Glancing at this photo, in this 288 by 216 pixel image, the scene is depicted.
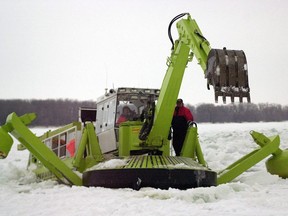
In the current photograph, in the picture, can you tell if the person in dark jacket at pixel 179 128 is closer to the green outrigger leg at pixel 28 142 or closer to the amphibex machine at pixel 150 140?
the amphibex machine at pixel 150 140

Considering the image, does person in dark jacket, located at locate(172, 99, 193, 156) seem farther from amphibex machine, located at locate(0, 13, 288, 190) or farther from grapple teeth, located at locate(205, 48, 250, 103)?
grapple teeth, located at locate(205, 48, 250, 103)

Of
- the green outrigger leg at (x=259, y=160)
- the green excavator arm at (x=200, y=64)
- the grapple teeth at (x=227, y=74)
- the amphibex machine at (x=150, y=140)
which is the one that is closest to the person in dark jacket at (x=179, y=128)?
the amphibex machine at (x=150, y=140)

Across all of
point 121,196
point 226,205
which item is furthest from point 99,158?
point 226,205

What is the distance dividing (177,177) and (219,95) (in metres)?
1.41

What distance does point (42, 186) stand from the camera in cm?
744

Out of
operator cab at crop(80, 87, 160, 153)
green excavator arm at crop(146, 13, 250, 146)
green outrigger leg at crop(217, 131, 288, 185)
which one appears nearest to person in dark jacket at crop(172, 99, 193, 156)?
operator cab at crop(80, 87, 160, 153)

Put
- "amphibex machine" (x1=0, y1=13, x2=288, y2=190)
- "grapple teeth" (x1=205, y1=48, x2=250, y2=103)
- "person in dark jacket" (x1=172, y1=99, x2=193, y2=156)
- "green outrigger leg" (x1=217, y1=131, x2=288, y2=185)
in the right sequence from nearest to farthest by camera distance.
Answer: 1. "grapple teeth" (x1=205, y1=48, x2=250, y2=103)
2. "amphibex machine" (x1=0, y1=13, x2=288, y2=190)
3. "green outrigger leg" (x1=217, y1=131, x2=288, y2=185)
4. "person in dark jacket" (x1=172, y1=99, x2=193, y2=156)

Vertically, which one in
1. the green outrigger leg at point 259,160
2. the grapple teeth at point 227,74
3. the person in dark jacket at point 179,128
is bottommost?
the green outrigger leg at point 259,160

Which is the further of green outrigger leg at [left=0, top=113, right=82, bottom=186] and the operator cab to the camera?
the operator cab

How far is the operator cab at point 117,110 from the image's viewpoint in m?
8.35

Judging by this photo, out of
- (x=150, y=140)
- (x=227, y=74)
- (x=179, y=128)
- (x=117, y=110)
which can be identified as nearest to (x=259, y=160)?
(x=179, y=128)

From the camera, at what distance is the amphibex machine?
6.03 m

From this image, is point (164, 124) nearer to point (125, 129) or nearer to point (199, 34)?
point (125, 129)

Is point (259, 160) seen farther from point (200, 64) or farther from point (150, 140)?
point (200, 64)
